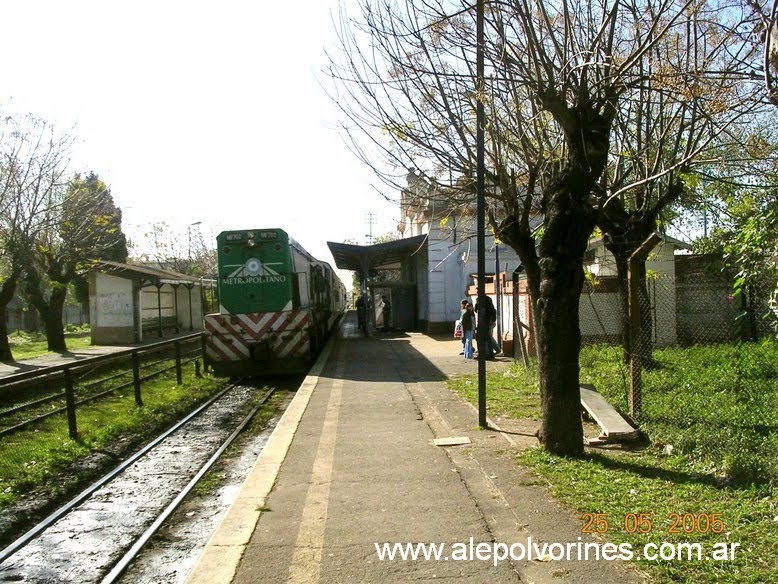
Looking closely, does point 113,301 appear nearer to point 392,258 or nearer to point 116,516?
point 392,258

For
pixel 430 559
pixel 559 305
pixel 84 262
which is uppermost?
pixel 84 262

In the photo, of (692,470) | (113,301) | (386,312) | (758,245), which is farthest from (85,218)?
(692,470)

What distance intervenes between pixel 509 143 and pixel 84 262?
781 inches

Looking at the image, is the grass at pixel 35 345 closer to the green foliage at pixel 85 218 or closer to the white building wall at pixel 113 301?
the white building wall at pixel 113 301

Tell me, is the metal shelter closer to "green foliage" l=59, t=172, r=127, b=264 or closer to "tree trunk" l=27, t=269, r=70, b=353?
"green foliage" l=59, t=172, r=127, b=264

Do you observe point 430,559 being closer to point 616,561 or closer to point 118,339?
point 616,561

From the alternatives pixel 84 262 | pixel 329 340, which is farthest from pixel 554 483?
pixel 84 262

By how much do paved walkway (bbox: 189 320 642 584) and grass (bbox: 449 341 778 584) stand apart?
0.30 m

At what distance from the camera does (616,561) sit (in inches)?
162

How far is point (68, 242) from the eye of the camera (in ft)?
75.5

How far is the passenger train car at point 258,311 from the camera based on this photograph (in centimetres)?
1558

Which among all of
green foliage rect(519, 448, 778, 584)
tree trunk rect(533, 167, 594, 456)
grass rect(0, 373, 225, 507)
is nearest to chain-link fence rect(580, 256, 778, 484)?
green foliage rect(519, 448, 778, 584)

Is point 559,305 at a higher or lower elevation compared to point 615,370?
higher

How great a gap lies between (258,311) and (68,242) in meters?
10.6
